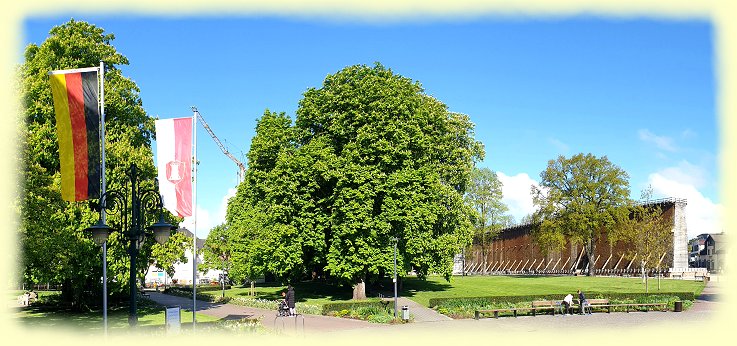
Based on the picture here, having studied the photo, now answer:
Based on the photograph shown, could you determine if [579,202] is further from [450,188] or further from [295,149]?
[295,149]

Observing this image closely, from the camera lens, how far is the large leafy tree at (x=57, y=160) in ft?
92.7

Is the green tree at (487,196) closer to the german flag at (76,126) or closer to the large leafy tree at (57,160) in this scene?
the large leafy tree at (57,160)

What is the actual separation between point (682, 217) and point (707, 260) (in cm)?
9581

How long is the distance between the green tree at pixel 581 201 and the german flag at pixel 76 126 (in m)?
58.9

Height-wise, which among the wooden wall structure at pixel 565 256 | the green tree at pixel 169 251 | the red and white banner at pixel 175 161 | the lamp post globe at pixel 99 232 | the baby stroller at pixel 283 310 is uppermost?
the red and white banner at pixel 175 161

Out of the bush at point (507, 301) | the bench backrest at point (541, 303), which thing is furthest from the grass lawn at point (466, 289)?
the bench backrest at point (541, 303)

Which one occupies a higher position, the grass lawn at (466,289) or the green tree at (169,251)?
the green tree at (169,251)

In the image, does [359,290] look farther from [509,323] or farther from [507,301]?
[509,323]

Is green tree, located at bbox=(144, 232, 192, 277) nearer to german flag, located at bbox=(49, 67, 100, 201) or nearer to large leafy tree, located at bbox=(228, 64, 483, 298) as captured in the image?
large leafy tree, located at bbox=(228, 64, 483, 298)

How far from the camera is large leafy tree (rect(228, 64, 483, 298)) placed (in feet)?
138

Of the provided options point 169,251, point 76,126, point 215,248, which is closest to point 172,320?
point 76,126

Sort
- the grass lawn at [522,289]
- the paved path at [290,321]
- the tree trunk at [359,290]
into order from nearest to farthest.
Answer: the paved path at [290,321], the tree trunk at [359,290], the grass lawn at [522,289]

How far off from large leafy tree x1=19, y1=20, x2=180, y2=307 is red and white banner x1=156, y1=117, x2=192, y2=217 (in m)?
5.99

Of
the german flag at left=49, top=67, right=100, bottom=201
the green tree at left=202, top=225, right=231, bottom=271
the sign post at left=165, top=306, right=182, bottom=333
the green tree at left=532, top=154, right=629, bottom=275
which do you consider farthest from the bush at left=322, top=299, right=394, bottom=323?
the green tree at left=532, top=154, right=629, bottom=275
